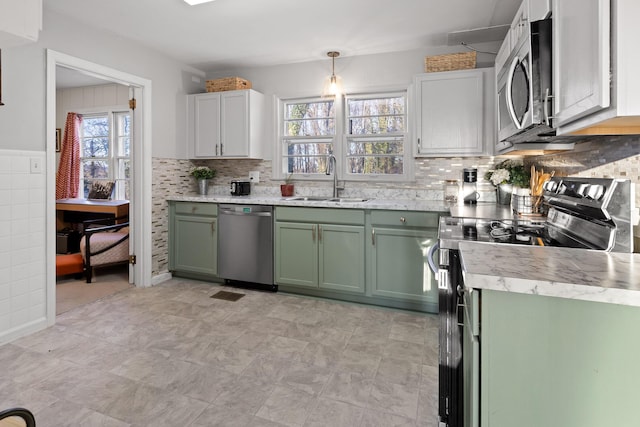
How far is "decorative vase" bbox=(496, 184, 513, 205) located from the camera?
3.21 metres

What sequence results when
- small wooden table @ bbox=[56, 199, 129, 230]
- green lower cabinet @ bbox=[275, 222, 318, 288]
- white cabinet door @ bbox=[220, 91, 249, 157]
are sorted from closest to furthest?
green lower cabinet @ bbox=[275, 222, 318, 288]
white cabinet door @ bbox=[220, 91, 249, 157]
small wooden table @ bbox=[56, 199, 129, 230]

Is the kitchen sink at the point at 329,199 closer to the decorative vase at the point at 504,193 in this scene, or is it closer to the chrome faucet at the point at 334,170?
the chrome faucet at the point at 334,170

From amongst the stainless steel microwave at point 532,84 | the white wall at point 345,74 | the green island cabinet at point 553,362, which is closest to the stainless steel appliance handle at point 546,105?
the stainless steel microwave at point 532,84

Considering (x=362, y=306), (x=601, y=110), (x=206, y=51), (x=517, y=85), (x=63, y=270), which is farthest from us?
(x=63, y=270)

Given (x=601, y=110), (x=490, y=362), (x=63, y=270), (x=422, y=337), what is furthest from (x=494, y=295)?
(x=63, y=270)

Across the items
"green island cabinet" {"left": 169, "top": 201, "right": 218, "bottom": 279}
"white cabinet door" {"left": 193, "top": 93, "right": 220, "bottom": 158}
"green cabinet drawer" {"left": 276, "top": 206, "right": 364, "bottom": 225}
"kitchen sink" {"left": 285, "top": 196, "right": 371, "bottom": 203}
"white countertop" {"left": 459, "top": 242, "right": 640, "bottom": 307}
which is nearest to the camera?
"white countertop" {"left": 459, "top": 242, "right": 640, "bottom": 307}

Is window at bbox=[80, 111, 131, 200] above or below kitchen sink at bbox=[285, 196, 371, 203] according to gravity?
above

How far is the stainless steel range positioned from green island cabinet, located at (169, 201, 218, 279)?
2.73 meters

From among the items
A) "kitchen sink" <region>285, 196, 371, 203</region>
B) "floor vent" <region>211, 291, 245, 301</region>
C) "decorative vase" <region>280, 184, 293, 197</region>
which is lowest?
"floor vent" <region>211, 291, 245, 301</region>

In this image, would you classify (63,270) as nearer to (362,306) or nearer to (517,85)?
(362,306)

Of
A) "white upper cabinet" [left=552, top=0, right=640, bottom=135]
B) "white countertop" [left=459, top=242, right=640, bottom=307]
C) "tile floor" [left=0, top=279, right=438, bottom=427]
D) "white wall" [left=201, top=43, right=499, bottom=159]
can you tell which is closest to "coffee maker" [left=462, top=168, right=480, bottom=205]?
"white wall" [left=201, top=43, right=499, bottom=159]

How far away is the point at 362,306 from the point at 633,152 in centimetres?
237

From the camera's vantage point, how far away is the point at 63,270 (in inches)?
163

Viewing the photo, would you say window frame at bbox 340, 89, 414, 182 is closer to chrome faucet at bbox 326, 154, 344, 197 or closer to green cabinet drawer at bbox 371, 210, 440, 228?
chrome faucet at bbox 326, 154, 344, 197
